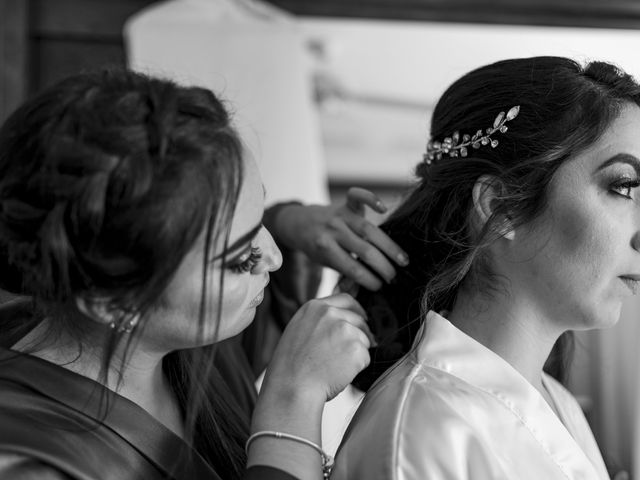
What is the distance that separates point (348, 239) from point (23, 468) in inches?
22.2

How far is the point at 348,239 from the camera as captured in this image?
118cm

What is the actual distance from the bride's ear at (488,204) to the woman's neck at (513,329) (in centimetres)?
9

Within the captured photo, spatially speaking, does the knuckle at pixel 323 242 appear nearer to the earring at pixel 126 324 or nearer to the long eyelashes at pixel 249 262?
the long eyelashes at pixel 249 262

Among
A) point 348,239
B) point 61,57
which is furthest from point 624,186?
point 61,57

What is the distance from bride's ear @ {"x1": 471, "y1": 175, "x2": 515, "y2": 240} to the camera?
1.01m

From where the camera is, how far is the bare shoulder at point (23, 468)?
79 cm

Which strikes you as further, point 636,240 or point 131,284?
point 636,240

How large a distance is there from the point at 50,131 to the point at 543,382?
792mm

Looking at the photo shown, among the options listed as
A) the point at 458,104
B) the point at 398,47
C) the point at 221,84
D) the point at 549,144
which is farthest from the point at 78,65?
the point at 549,144

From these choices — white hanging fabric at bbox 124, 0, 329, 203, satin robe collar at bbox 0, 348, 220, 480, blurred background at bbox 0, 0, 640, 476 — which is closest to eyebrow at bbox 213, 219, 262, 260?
satin robe collar at bbox 0, 348, 220, 480

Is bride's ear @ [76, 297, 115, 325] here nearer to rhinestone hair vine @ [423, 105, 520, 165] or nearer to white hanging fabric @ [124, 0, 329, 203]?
rhinestone hair vine @ [423, 105, 520, 165]

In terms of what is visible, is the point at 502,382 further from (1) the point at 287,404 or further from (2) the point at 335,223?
(2) the point at 335,223

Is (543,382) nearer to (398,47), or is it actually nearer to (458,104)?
(458,104)

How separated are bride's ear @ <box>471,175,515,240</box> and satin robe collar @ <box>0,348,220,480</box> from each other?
1.55 feet
